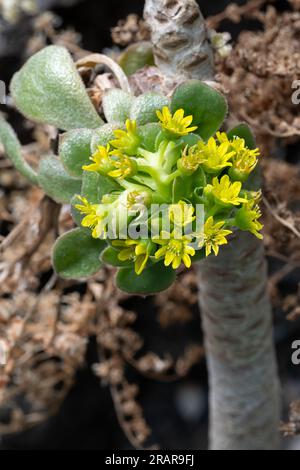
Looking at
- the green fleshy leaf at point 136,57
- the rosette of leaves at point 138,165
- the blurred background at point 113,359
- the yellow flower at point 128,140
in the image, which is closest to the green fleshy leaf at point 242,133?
the rosette of leaves at point 138,165

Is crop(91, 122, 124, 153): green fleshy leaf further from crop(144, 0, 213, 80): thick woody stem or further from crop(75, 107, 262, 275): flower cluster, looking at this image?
crop(144, 0, 213, 80): thick woody stem

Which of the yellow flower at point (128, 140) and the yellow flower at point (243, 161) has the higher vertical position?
the yellow flower at point (128, 140)

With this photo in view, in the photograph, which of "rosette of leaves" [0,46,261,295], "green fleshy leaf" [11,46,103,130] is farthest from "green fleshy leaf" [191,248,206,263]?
"green fleshy leaf" [11,46,103,130]

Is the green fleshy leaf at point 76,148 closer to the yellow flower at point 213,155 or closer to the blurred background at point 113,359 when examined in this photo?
the yellow flower at point 213,155

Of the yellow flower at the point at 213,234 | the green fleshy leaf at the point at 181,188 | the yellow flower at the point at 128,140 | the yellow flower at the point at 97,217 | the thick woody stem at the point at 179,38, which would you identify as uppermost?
the thick woody stem at the point at 179,38

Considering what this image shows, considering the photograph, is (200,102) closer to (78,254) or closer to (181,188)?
(181,188)

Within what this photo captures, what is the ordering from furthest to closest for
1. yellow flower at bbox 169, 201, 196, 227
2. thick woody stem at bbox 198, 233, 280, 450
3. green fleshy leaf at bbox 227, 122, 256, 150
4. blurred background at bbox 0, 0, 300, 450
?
blurred background at bbox 0, 0, 300, 450
thick woody stem at bbox 198, 233, 280, 450
green fleshy leaf at bbox 227, 122, 256, 150
yellow flower at bbox 169, 201, 196, 227
